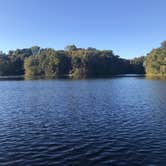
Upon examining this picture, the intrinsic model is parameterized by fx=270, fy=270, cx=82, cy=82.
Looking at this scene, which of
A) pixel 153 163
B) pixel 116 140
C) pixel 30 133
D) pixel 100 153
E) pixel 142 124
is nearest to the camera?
pixel 153 163

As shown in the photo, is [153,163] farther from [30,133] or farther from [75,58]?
[75,58]

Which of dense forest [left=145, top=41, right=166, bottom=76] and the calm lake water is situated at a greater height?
dense forest [left=145, top=41, right=166, bottom=76]

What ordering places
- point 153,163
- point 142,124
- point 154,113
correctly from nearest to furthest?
point 153,163
point 142,124
point 154,113

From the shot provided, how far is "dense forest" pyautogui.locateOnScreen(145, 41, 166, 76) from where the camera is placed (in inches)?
6240

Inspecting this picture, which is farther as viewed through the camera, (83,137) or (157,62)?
(157,62)

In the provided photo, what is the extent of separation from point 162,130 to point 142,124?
2.94 m

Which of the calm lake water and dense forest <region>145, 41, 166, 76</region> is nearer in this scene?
the calm lake water

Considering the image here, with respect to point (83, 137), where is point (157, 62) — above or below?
above

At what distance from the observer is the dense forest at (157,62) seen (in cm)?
15850

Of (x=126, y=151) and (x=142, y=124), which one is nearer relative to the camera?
(x=126, y=151)

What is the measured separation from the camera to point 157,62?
163 meters

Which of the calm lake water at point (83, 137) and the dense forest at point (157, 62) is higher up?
the dense forest at point (157, 62)

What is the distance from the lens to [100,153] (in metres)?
19.5

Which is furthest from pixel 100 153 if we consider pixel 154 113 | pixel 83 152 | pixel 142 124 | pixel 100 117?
pixel 154 113
